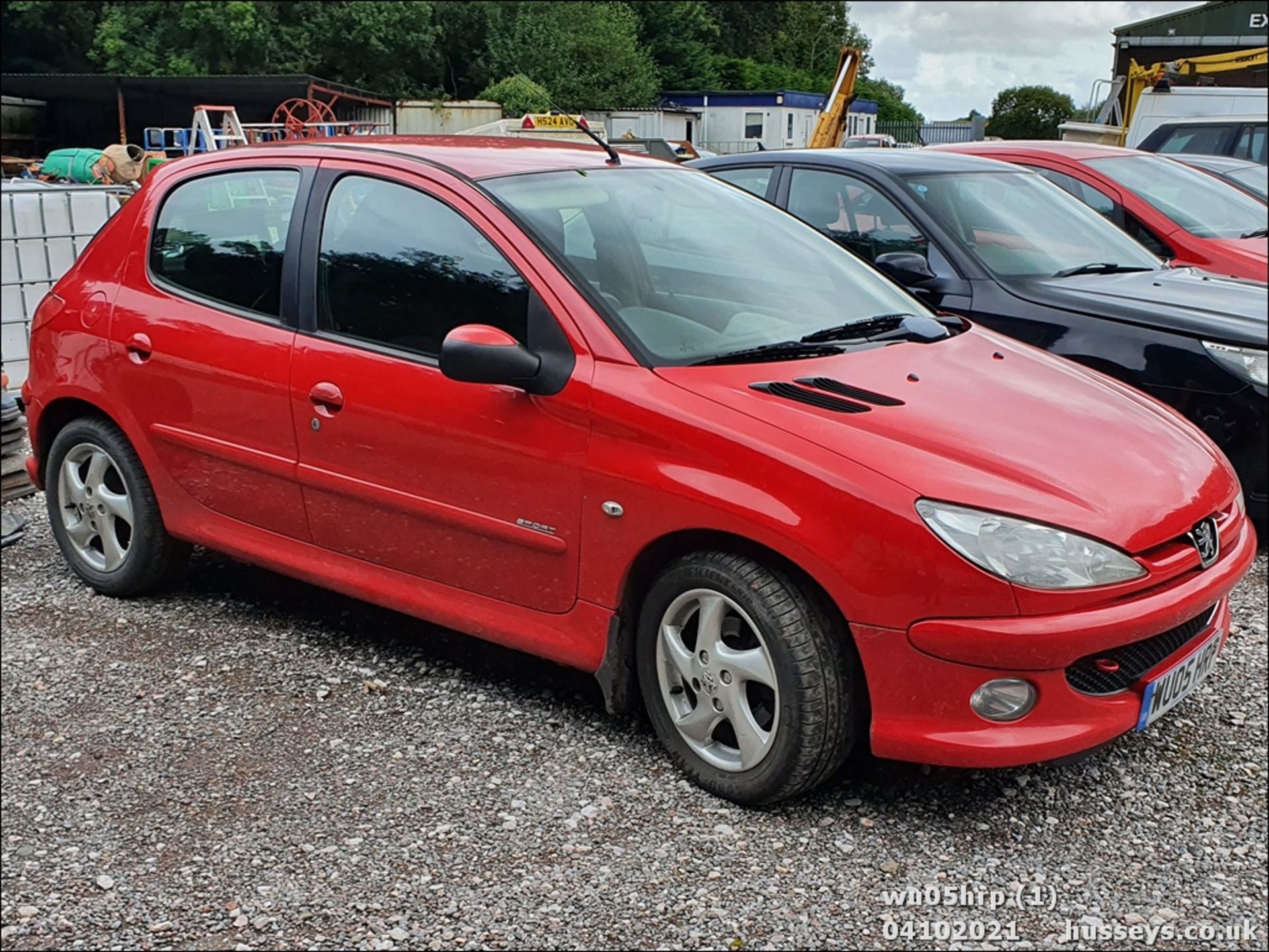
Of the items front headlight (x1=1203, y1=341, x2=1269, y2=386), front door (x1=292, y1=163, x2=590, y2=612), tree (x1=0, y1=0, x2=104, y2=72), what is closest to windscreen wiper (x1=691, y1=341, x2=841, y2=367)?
front door (x1=292, y1=163, x2=590, y2=612)

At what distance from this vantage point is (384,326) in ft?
11.6

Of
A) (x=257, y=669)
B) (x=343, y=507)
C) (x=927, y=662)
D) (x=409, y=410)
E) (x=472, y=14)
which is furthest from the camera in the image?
(x=257, y=669)

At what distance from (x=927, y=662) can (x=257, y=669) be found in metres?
2.16

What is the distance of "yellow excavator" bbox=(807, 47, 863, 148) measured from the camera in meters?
0.91

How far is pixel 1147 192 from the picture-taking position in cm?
460

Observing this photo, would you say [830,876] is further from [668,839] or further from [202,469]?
[202,469]

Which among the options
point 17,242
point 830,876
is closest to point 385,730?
point 830,876

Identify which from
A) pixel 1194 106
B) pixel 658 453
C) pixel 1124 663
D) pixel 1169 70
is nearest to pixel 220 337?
pixel 658 453

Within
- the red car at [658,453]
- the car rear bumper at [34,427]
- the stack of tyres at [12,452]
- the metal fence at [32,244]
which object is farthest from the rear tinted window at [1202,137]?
the metal fence at [32,244]

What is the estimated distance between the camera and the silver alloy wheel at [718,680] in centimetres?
290

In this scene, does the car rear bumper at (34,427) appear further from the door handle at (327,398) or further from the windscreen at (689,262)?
the windscreen at (689,262)

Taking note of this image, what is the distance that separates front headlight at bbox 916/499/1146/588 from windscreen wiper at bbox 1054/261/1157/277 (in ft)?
6.17

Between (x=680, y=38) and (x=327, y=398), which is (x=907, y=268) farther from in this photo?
(x=680, y=38)

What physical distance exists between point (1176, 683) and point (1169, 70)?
2.37 metres
